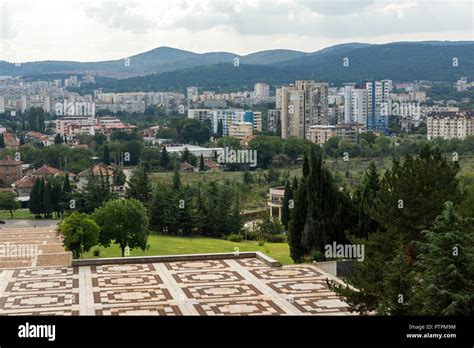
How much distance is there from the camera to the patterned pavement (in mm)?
6570

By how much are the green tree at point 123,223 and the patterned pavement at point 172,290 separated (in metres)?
1.18

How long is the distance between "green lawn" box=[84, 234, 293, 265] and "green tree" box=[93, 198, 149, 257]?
→ 52 centimetres

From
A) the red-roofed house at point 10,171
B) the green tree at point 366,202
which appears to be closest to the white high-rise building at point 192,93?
the red-roofed house at point 10,171

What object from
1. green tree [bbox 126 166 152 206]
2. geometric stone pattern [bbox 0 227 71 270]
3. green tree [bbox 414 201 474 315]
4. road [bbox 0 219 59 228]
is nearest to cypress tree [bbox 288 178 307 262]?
geometric stone pattern [bbox 0 227 71 270]

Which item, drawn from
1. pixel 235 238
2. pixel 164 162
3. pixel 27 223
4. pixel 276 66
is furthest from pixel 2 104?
pixel 235 238

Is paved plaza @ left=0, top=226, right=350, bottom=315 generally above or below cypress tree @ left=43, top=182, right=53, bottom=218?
above

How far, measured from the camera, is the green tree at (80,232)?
9.57 metres

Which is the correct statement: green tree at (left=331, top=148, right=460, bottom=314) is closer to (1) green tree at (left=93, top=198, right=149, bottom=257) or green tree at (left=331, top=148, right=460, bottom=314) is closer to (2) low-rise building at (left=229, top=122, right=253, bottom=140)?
(1) green tree at (left=93, top=198, right=149, bottom=257)

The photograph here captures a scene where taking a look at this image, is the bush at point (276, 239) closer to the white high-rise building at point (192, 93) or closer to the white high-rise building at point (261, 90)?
the white high-rise building at point (261, 90)

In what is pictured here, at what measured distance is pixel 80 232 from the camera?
952 cm

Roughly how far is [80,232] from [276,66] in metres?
44.7
